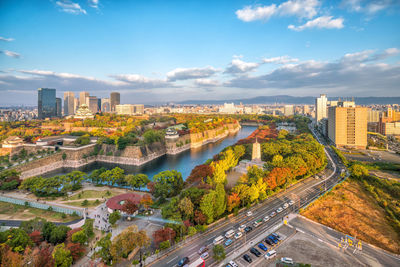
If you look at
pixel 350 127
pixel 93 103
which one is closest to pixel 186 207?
pixel 350 127

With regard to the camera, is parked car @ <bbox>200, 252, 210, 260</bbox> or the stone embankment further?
the stone embankment

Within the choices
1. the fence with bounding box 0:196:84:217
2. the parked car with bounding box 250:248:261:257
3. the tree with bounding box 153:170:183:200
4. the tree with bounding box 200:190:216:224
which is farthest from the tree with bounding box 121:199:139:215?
the parked car with bounding box 250:248:261:257

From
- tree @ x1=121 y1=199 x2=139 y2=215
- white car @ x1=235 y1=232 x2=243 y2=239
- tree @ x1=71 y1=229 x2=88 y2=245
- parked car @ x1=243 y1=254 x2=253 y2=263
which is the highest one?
tree @ x1=121 y1=199 x2=139 y2=215

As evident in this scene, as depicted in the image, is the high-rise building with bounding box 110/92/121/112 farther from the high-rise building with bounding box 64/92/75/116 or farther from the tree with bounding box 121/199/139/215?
the tree with bounding box 121/199/139/215

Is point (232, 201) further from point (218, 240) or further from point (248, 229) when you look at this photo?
point (218, 240)

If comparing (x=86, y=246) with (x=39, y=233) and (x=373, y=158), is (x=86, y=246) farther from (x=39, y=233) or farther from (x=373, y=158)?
(x=373, y=158)

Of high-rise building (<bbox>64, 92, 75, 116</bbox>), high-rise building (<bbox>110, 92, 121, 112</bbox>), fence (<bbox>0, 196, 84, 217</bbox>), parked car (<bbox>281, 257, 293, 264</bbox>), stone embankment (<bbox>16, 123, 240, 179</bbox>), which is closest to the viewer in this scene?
parked car (<bbox>281, 257, 293, 264</bbox>)

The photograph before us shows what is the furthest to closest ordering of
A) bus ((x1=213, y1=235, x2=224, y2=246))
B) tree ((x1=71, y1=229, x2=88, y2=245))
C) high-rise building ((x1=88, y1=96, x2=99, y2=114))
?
high-rise building ((x1=88, y1=96, x2=99, y2=114)), bus ((x1=213, y1=235, x2=224, y2=246)), tree ((x1=71, y1=229, x2=88, y2=245))

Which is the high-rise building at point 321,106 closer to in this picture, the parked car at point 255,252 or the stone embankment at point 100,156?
the stone embankment at point 100,156

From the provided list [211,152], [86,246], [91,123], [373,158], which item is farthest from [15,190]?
[373,158]
